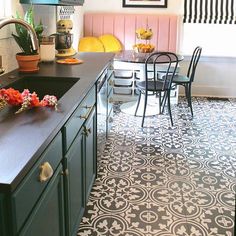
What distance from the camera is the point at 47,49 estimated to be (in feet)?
9.57

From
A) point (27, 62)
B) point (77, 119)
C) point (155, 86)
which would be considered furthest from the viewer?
point (155, 86)

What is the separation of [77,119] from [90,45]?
3.71 metres

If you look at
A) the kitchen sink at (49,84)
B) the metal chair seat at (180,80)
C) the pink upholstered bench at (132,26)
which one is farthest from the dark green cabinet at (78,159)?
the pink upholstered bench at (132,26)

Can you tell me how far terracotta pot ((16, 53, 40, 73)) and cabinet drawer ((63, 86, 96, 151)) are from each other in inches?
19.4

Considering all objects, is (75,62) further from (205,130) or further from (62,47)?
(205,130)

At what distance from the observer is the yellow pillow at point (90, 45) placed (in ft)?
17.7

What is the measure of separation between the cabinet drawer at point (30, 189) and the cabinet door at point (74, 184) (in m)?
0.28

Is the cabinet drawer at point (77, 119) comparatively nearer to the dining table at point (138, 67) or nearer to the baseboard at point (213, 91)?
the dining table at point (138, 67)

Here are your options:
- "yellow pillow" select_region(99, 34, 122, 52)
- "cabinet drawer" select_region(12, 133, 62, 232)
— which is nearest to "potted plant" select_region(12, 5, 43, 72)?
"cabinet drawer" select_region(12, 133, 62, 232)

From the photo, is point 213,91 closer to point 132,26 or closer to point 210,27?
point 210,27

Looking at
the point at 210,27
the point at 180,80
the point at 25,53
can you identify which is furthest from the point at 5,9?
the point at 210,27

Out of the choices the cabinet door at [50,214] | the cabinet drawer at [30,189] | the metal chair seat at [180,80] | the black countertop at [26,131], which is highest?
the black countertop at [26,131]

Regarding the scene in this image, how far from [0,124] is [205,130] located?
304 cm

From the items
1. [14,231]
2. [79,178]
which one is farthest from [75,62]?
[14,231]
